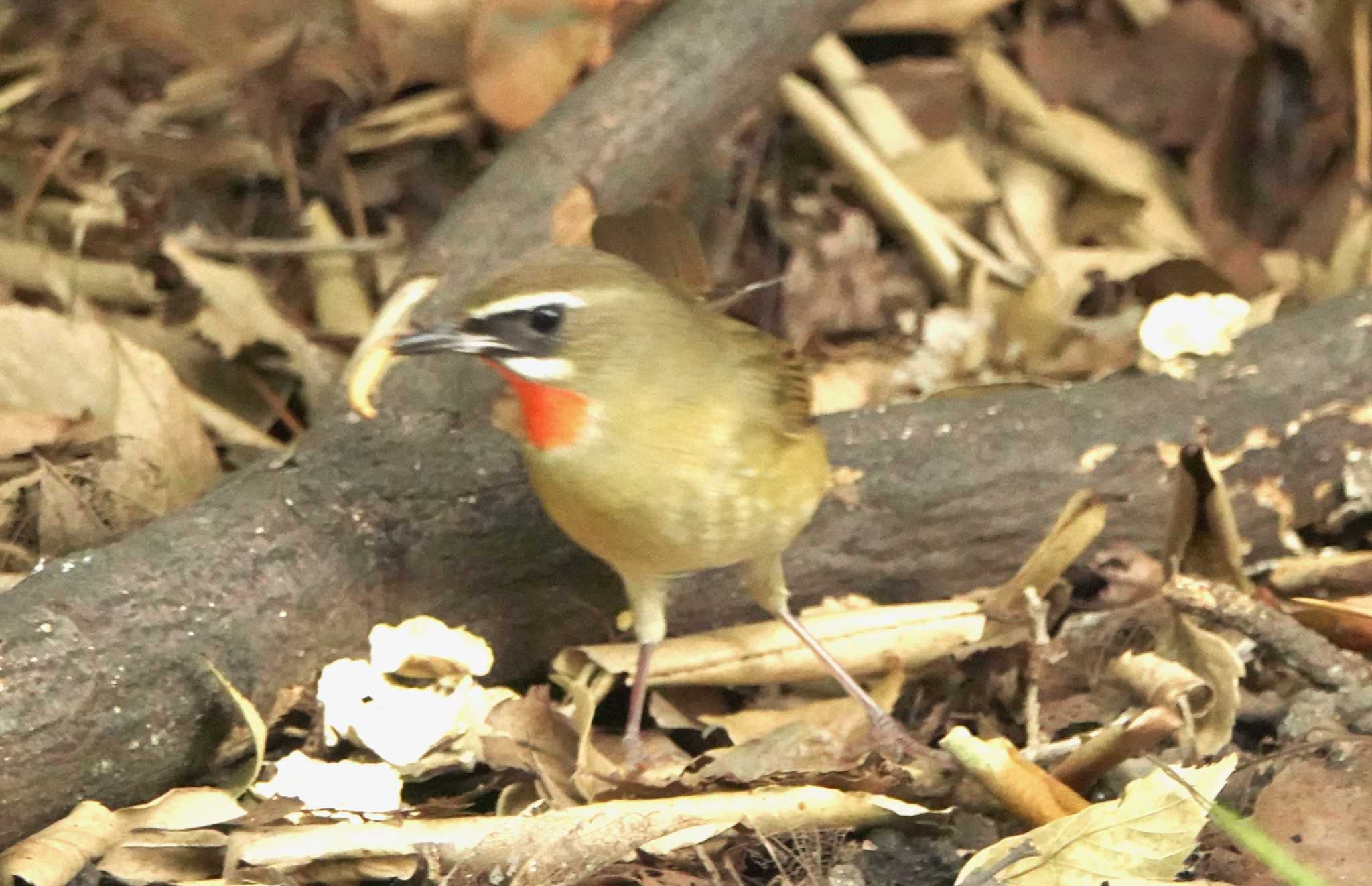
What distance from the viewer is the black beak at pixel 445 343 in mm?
2578

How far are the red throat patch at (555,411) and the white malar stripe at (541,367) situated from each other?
16 mm

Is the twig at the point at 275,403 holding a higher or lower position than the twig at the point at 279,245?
lower

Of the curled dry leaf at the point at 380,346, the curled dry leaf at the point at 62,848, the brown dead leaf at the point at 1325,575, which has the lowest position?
the brown dead leaf at the point at 1325,575

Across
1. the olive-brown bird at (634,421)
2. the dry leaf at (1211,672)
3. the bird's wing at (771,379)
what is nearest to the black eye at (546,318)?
the olive-brown bird at (634,421)

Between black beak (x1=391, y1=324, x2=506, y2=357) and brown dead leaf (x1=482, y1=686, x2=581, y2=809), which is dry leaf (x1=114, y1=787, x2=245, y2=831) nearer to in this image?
brown dead leaf (x1=482, y1=686, x2=581, y2=809)

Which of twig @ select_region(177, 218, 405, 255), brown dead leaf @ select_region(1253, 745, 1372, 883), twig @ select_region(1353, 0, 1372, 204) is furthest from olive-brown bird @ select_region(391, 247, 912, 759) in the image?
twig @ select_region(1353, 0, 1372, 204)

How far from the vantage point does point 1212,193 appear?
4.62 metres

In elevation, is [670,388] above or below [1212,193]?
above

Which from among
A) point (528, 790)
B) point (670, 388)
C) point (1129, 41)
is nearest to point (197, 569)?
point (528, 790)

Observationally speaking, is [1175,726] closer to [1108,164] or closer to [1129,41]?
[1108,164]

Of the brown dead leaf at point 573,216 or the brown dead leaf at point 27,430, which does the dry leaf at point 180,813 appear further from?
the brown dead leaf at point 573,216

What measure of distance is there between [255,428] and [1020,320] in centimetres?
219

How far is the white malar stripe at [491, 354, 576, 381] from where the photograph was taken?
265 centimetres

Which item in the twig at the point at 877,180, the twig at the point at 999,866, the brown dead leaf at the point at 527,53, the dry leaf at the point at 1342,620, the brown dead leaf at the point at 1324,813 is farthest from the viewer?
the twig at the point at 877,180
